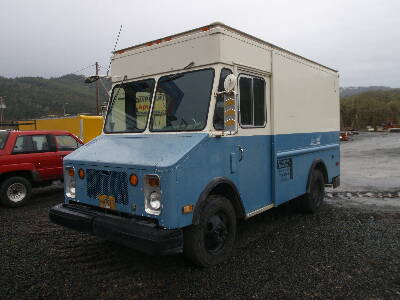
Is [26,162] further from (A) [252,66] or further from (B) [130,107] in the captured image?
(A) [252,66]

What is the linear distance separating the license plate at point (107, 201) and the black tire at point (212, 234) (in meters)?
0.91

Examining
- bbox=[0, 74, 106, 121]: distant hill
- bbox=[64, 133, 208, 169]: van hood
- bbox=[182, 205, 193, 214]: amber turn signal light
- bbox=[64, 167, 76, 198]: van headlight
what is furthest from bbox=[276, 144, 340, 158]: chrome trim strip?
bbox=[0, 74, 106, 121]: distant hill

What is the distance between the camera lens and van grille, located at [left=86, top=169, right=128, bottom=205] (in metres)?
3.90

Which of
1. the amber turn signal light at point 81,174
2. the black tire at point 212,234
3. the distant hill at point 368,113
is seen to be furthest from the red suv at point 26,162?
the distant hill at point 368,113

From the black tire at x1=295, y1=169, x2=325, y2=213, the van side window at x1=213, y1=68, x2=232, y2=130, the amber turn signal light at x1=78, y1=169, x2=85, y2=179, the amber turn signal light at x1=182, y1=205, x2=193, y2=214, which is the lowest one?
the black tire at x1=295, y1=169, x2=325, y2=213

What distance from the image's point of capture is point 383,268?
4.19m

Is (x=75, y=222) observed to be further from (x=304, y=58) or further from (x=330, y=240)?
(x=304, y=58)

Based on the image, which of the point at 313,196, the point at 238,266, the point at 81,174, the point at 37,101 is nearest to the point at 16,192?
the point at 81,174

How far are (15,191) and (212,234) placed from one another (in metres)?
5.81

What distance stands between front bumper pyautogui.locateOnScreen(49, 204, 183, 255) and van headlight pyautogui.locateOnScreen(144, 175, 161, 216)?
16 cm

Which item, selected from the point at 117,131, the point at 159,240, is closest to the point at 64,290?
the point at 159,240

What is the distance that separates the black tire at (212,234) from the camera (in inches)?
154

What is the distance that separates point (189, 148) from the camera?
3787 mm

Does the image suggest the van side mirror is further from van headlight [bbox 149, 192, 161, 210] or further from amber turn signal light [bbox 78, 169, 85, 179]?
amber turn signal light [bbox 78, 169, 85, 179]
